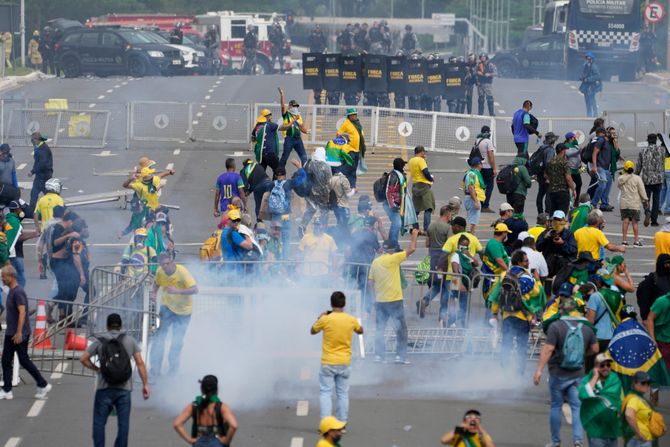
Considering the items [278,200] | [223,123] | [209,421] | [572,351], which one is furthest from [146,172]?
[223,123]

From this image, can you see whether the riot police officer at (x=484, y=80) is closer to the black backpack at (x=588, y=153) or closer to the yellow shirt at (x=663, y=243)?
the black backpack at (x=588, y=153)

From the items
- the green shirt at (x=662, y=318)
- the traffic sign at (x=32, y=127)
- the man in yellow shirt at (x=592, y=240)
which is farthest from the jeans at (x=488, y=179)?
the traffic sign at (x=32, y=127)

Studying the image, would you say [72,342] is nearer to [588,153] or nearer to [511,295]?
[511,295]

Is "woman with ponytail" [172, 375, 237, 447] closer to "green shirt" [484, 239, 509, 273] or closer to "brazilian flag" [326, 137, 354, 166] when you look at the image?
"green shirt" [484, 239, 509, 273]

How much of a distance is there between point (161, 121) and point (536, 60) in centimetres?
2594

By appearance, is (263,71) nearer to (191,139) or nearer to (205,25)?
(205,25)

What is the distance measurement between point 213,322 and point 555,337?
14.8 ft

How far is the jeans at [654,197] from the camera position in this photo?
1035 inches

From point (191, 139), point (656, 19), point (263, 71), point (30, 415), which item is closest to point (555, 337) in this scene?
point (30, 415)

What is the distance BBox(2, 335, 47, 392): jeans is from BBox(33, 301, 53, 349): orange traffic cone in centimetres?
119

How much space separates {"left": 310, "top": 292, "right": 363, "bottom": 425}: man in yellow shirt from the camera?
14.6 m

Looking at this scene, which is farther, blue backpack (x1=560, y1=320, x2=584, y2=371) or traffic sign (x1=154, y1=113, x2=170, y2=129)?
traffic sign (x1=154, y1=113, x2=170, y2=129)

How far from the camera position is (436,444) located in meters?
14.7

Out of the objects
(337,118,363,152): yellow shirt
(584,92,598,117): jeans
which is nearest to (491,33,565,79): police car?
(584,92,598,117): jeans
